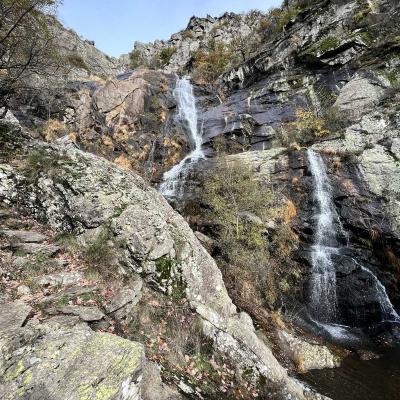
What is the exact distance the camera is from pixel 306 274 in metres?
13.8

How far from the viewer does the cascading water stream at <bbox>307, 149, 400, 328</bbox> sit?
496 inches

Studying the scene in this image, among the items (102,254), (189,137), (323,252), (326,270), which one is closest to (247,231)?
(323,252)

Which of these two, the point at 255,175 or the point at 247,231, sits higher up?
the point at 255,175

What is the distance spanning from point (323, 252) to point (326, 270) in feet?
3.11

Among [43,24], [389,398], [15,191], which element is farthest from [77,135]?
[389,398]

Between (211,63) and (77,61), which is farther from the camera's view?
(211,63)

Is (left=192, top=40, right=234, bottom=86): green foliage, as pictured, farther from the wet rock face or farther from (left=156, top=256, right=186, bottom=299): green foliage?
(left=156, top=256, right=186, bottom=299): green foliage

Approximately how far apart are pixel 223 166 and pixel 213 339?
39.8ft

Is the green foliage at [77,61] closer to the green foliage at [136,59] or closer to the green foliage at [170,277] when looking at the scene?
the green foliage at [136,59]

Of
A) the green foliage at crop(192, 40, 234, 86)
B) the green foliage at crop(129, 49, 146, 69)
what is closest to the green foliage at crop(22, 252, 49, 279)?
the green foliage at crop(192, 40, 234, 86)

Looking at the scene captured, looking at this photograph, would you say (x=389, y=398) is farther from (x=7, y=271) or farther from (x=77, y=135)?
(x=77, y=135)

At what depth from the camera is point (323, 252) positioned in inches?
565

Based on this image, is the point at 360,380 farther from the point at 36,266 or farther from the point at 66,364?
the point at 36,266

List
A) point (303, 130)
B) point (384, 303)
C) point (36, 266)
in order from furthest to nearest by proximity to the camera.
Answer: point (303, 130) → point (384, 303) → point (36, 266)
